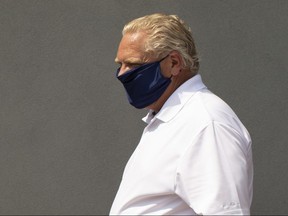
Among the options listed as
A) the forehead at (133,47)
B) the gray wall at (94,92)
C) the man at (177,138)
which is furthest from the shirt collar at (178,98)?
→ the gray wall at (94,92)

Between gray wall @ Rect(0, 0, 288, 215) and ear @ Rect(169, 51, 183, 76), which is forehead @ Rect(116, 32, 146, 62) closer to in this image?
ear @ Rect(169, 51, 183, 76)

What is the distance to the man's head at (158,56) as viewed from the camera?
235cm

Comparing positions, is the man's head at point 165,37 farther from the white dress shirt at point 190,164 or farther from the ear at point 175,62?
the white dress shirt at point 190,164

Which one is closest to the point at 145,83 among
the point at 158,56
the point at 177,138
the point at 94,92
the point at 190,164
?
the point at 158,56

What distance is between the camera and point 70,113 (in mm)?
4707

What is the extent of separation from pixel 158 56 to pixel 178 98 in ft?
0.57

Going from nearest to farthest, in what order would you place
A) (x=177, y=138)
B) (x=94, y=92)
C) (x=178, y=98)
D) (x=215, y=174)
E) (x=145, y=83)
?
(x=215, y=174) < (x=177, y=138) < (x=178, y=98) < (x=145, y=83) < (x=94, y=92)

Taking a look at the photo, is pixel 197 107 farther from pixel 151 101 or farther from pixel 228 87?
pixel 228 87

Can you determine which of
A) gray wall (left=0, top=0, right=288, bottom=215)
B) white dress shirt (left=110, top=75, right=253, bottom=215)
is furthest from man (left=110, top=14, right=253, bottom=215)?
gray wall (left=0, top=0, right=288, bottom=215)

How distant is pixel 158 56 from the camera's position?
2357mm

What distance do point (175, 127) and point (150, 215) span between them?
31cm

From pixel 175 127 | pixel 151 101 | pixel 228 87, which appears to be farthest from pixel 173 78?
pixel 228 87

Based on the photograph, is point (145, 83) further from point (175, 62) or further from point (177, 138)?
point (177, 138)

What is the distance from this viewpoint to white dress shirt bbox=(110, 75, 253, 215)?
6.59 ft
